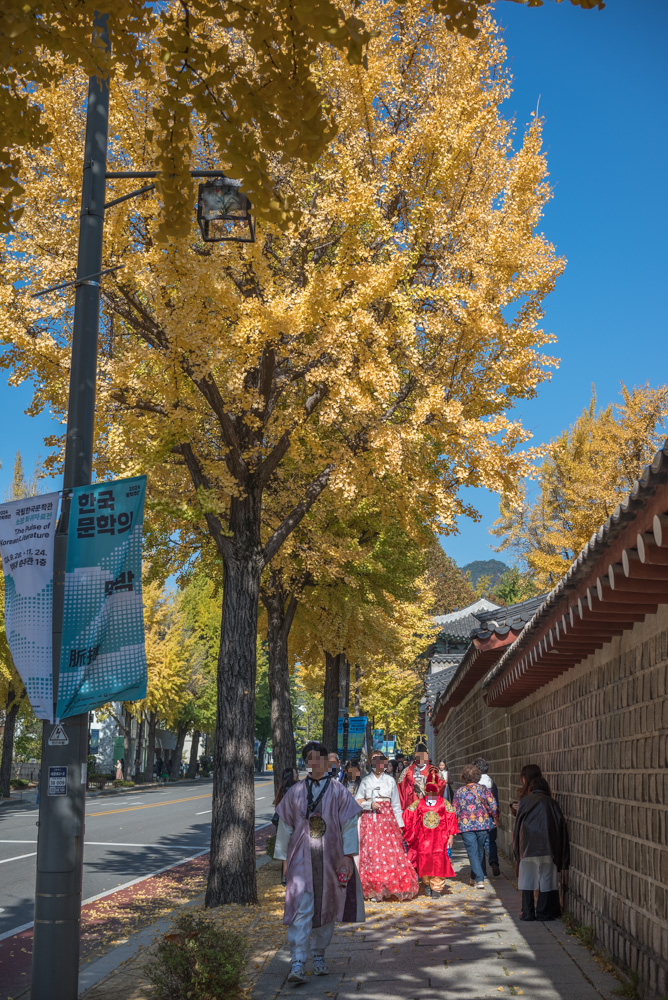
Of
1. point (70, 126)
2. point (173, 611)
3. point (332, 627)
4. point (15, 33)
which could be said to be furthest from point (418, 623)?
point (15, 33)

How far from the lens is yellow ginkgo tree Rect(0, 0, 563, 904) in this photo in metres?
9.95

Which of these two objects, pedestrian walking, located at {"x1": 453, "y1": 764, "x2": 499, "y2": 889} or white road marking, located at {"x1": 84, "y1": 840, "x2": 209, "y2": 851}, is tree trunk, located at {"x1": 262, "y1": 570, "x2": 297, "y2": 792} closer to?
white road marking, located at {"x1": 84, "y1": 840, "x2": 209, "y2": 851}

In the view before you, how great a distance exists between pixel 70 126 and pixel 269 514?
659cm

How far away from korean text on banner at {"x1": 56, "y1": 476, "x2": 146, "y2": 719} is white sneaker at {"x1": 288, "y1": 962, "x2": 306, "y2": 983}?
2530 millimetres

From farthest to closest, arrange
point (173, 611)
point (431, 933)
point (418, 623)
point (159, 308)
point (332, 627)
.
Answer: point (173, 611)
point (418, 623)
point (332, 627)
point (159, 308)
point (431, 933)

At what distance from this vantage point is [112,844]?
18.1 metres

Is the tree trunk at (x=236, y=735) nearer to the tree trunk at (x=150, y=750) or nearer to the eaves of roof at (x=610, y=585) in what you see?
the eaves of roof at (x=610, y=585)

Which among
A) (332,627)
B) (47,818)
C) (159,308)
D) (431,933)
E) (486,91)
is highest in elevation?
(486,91)

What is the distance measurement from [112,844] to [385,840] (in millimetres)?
8949

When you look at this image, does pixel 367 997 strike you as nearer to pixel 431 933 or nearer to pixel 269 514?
pixel 431 933

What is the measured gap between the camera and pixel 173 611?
5416cm

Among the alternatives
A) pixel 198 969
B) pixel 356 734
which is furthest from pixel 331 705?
pixel 198 969

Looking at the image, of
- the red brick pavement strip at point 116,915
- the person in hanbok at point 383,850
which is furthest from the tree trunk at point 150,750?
the person in hanbok at point 383,850

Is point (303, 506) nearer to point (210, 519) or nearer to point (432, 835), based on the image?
point (210, 519)
